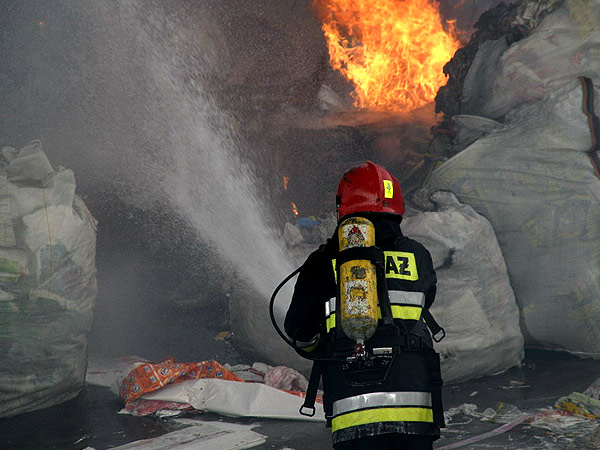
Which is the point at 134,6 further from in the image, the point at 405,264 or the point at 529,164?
the point at 405,264

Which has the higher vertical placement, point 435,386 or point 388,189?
point 388,189

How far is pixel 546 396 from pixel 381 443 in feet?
7.39

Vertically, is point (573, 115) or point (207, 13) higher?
point (207, 13)

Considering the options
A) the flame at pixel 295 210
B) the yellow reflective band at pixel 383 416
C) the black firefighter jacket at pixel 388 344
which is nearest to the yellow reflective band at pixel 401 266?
the black firefighter jacket at pixel 388 344

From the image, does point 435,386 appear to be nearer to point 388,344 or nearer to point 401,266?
point 388,344

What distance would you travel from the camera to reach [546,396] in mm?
3730

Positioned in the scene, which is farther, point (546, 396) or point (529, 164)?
point (529, 164)

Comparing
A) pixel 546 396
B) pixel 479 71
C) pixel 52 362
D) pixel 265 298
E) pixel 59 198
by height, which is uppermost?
pixel 479 71

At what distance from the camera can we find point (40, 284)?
3.66 metres

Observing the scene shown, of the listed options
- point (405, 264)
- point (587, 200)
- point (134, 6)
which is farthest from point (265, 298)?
point (134, 6)

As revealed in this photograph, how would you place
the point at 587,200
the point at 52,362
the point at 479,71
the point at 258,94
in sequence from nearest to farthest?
the point at 52,362
the point at 587,200
the point at 479,71
the point at 258,94

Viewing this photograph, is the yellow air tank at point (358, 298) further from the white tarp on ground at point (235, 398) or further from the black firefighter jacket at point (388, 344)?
the white tarp on ground at point (235, 398)

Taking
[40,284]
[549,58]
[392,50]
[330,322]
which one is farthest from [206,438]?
[392,50]

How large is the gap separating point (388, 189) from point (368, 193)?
70 millimetres
